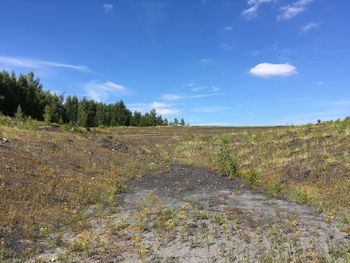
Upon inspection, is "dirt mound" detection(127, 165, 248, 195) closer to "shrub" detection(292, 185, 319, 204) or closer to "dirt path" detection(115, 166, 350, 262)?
"dirt path" detection(115, 166, 350, 262)

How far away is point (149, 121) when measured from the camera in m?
113

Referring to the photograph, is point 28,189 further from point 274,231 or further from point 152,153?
point 152,153

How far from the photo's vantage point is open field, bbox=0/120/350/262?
31.4ft

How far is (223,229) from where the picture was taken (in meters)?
10.8

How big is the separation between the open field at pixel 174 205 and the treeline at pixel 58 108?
19813 mm

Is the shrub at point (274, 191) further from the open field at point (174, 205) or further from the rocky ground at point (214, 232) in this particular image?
the rocky ground at point (214, 232)

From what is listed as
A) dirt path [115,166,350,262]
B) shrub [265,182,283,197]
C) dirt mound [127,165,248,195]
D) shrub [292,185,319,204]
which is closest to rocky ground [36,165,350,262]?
dirt path [115,166,350,262]

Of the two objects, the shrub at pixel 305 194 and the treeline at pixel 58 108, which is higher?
the treeline at pixel 58 108

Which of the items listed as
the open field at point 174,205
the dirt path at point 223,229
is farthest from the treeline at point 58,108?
the dirt path at point 223,229

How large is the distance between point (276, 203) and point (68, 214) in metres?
7.71

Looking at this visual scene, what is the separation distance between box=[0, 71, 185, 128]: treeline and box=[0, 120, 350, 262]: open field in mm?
19813

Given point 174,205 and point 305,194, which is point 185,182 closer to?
point 174,205

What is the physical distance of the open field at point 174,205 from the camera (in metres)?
9.59

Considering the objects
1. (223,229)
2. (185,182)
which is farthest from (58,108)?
(223,229)
